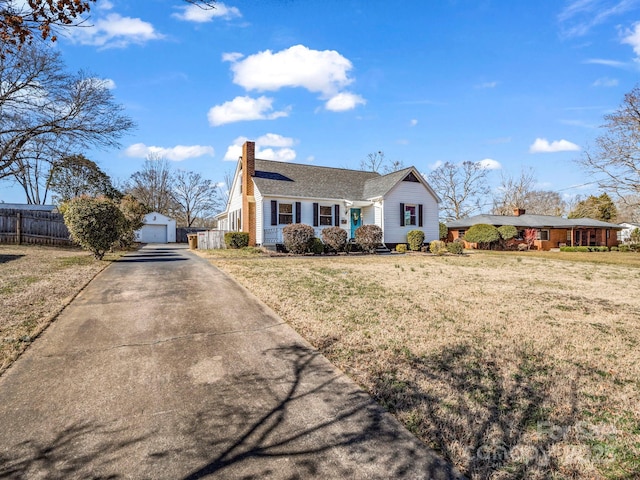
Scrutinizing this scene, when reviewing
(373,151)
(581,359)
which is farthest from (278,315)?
(373,151)

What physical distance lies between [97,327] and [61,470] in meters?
3.12

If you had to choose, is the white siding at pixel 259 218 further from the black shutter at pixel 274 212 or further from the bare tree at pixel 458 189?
the bare tree at pixel 458 189

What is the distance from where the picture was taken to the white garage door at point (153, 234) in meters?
37.2

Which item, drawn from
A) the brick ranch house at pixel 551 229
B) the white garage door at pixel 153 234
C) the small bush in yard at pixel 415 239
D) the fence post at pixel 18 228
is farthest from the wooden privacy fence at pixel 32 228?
the brick ranch house at pixel 551 229

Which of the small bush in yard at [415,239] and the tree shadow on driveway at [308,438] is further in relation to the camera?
the small bush in yard at [415,239]

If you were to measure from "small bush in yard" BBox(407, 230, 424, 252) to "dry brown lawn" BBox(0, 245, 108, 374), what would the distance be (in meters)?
17.0

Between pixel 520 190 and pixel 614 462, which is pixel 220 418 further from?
pixel 520 190

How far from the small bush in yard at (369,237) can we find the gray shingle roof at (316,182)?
3352 millimetres

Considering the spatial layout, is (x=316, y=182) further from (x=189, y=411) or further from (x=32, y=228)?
(x=189, y=411)

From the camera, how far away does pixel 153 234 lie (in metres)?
37.9

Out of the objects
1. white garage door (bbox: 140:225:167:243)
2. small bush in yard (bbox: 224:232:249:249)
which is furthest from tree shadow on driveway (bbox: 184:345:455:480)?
white garage door (bbox: 140:225:167:243)

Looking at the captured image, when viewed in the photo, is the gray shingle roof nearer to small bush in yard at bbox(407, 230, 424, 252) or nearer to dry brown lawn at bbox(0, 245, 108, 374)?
small bush in yard at bbox(407, 230, 424, 252)

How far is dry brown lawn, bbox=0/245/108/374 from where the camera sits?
Answer: 13.8ft

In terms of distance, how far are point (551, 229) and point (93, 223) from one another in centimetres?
3727
